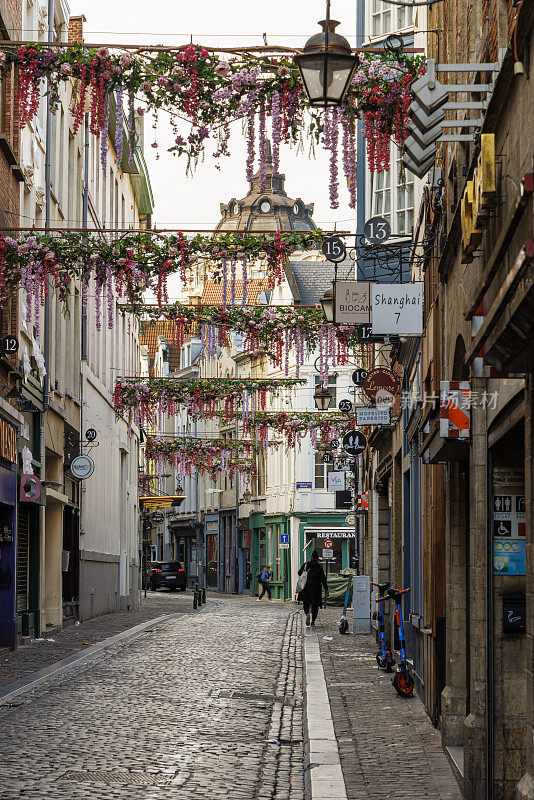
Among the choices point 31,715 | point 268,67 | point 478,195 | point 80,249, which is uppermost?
point 268,67

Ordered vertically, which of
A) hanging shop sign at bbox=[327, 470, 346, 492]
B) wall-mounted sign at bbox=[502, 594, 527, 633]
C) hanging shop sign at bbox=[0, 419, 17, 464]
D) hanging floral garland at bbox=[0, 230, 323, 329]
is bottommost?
wall-mounted sign at bbox=[502, 594, 527, 633]

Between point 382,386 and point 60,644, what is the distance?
7718mm

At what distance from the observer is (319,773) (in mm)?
9836

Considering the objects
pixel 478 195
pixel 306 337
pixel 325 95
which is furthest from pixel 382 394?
pixel 478 195

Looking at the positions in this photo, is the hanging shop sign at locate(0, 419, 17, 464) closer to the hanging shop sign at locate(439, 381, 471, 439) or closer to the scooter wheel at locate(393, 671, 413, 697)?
the scooter wheel at locate(393, 671, 413, 697)

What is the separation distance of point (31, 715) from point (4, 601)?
8.85 metres

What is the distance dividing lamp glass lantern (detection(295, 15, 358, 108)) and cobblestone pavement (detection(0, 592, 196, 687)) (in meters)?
9.20

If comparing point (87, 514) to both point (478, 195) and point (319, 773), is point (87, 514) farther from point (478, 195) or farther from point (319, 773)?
point (478, 195)

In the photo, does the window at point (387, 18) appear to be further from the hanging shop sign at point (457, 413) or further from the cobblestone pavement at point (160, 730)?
the hanging shop sign at point (457, 413)

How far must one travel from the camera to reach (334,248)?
17.2 m

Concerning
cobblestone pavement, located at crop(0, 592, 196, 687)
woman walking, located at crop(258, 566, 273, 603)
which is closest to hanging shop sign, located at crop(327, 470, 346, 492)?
cobblestone pavement, located at crop(0, 592, 196, 687)

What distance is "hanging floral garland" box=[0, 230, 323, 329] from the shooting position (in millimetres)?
16812

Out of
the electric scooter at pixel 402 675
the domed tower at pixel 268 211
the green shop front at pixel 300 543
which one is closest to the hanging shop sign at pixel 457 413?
the electric scooter at pixel 402 675

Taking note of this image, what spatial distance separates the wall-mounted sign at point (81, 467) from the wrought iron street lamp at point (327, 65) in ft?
64.8
